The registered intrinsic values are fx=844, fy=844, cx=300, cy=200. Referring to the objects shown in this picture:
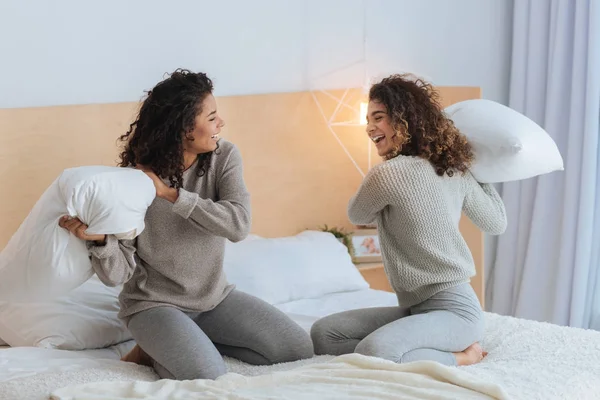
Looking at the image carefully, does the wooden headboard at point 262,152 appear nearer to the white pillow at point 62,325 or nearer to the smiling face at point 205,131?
the white pillow at point 62,325

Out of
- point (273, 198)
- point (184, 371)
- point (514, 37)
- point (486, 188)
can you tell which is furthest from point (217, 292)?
point (514, 37)

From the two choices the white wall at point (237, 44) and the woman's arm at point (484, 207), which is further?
the white wall at point (237, 44)

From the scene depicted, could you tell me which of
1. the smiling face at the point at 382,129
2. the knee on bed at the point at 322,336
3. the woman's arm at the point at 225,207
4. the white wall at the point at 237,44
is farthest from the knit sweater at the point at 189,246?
the white wall at the point at 237,44

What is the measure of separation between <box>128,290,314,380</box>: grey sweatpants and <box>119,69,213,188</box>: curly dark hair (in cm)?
37

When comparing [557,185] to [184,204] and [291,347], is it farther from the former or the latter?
[184,204]

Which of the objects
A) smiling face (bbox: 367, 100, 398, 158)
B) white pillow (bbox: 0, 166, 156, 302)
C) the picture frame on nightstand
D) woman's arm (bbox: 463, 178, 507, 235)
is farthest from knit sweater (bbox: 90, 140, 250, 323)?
the picture frame on nightstand

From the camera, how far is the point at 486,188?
2.48 m

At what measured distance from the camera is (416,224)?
7.29ft

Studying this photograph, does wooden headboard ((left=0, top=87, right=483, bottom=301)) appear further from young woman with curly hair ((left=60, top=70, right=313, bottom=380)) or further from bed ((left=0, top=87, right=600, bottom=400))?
young woman with curly hair ((left=60, top=70, right=313, bottom=380))

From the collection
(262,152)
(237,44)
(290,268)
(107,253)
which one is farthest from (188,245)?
(237,44)

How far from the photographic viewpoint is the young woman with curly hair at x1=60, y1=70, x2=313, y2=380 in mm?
2172

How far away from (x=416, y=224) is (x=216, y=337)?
631mm

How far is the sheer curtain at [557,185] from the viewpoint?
11.6 ft

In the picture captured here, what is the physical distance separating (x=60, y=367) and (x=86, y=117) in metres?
1.04
